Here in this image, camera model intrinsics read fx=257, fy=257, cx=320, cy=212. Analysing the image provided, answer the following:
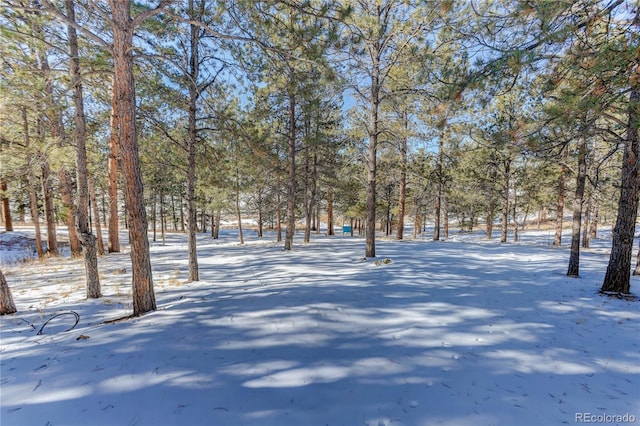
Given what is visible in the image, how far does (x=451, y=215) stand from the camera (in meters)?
32.5

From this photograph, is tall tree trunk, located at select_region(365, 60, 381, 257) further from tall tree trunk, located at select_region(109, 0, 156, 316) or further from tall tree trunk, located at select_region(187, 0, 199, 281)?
tall tree trunk, located at select_region(109, 0, 156, 316)

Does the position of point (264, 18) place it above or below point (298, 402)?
above

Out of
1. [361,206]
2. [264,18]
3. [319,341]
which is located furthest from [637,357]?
[361,206]

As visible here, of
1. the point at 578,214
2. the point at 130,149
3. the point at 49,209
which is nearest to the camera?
the point at 130,149

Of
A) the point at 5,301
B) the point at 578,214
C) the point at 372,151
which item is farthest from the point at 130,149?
the point at 578,214

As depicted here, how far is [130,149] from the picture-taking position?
3.50m

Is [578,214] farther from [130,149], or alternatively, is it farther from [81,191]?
[81,191]

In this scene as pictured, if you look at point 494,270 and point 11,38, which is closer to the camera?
point 11,38

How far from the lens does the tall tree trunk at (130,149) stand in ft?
11.1

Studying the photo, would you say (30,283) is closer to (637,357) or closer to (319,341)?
(319,341)

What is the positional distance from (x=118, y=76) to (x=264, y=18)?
229 cm

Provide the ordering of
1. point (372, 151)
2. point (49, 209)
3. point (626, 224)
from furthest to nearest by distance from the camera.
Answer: point (49, 209) → point (372, 151) → point (626, 224)

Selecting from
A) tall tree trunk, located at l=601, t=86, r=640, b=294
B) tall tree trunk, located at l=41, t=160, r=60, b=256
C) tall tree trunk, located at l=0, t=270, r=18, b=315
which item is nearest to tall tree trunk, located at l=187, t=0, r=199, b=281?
tall tree trunk, located at l=0, t=270, r=18, b=315

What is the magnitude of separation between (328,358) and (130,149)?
12.0 feet
